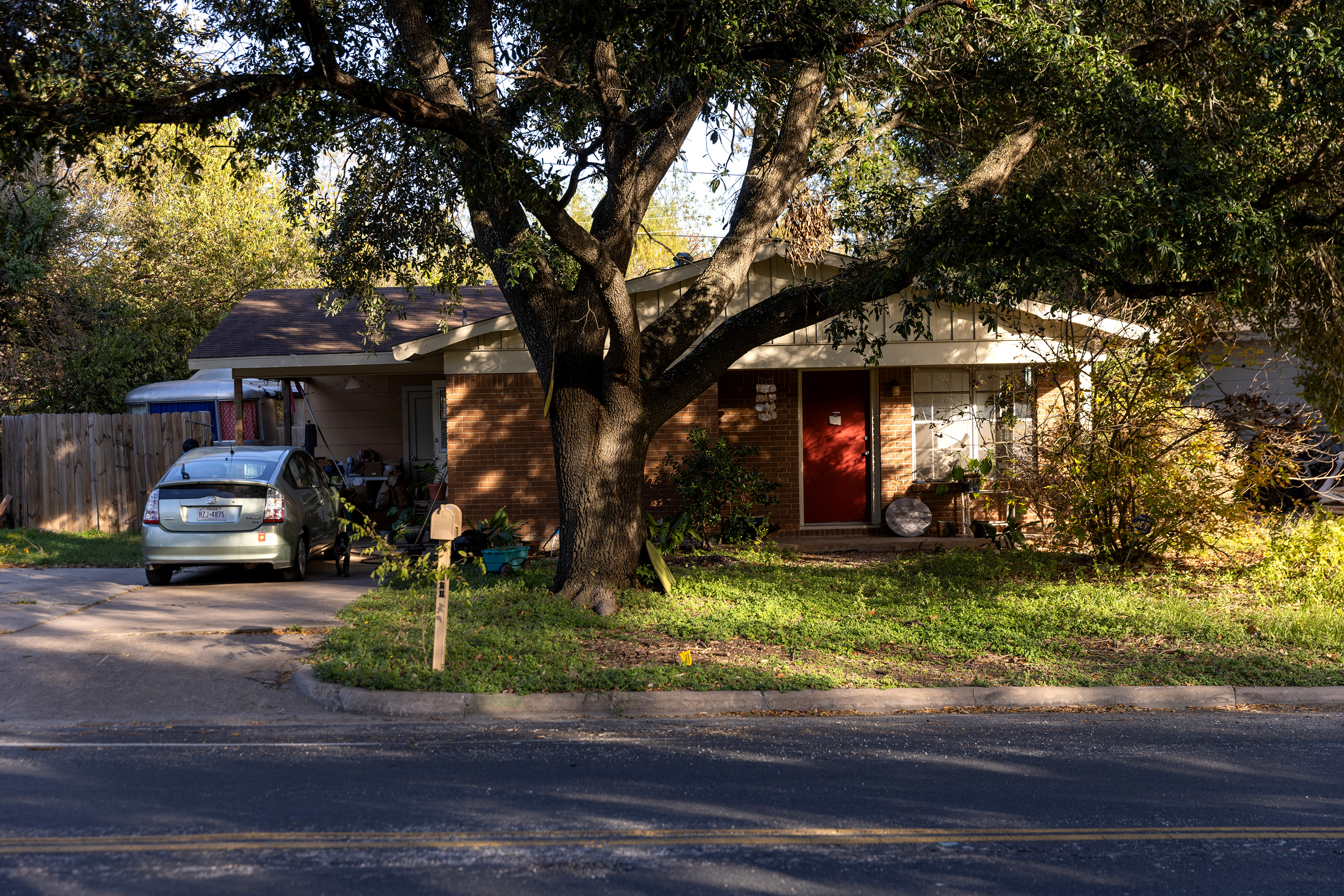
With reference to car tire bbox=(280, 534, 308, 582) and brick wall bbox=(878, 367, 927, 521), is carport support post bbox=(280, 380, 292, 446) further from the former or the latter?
brick wall bbox=(878, 367, 927, 521)

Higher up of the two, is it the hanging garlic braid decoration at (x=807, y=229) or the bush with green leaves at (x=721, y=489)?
the hanging garlic braid decoration at (x=807, y=229)

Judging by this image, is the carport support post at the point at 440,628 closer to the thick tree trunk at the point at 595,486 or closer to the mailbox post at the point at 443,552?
the mailbox post at the point at 443,552

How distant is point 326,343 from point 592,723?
1074 cm

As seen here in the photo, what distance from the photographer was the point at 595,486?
9617 mm

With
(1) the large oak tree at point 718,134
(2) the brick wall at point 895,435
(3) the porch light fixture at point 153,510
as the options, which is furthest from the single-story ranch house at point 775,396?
(3) the porch light fixture at point 153,510

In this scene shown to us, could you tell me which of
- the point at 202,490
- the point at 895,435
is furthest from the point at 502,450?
the point at 895,435

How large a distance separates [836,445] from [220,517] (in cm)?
858

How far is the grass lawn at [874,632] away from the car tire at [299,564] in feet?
5.44

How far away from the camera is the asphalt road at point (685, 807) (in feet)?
13.9

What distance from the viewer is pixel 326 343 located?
15.7 m

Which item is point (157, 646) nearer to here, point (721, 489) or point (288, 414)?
point (721, 489)

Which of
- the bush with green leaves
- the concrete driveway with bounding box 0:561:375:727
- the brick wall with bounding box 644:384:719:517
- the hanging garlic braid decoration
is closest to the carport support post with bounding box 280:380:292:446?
the concrete driveway with bounding box 0:561:375:727

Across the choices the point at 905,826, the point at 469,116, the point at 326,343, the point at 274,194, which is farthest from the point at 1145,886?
the point at 274,194

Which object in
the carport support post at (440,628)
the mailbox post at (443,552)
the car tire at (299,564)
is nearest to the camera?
the mailbox post at (443,552)
